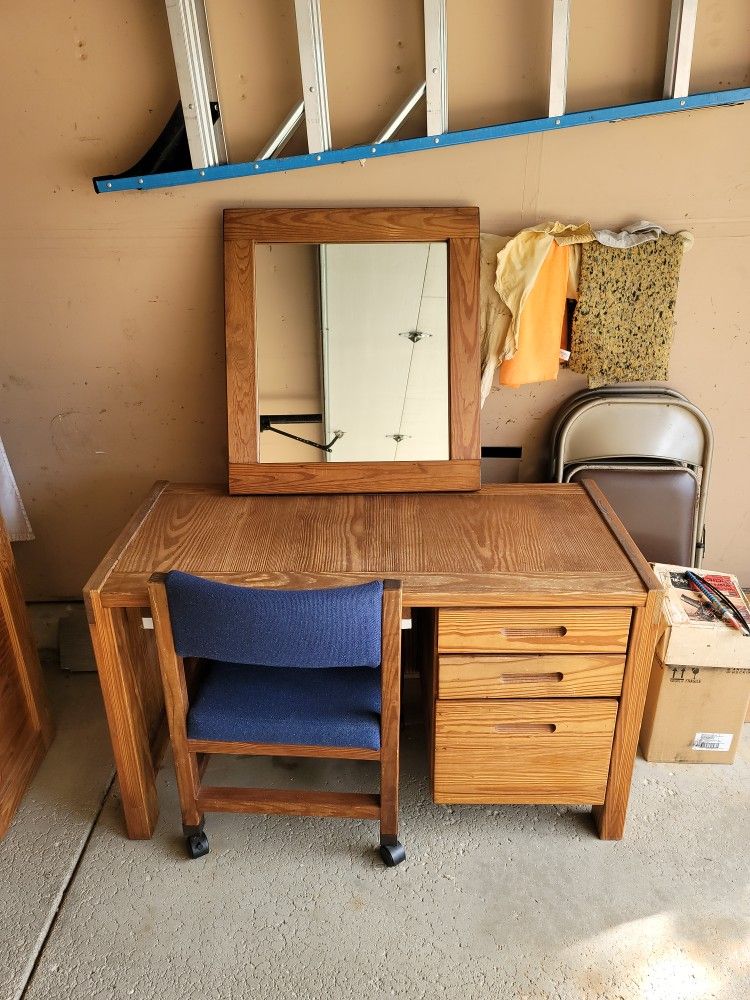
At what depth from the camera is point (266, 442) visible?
6.00ft

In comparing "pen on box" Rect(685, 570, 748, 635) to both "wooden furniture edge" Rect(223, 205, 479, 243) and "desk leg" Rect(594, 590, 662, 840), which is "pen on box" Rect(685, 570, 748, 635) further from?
"wooden furniture edge" Rect(223, 205, 479, 243)

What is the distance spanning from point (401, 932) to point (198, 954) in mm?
406

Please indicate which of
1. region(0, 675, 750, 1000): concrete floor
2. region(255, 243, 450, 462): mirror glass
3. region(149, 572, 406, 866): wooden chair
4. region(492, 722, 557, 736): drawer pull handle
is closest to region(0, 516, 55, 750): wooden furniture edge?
region(0, 675, 750, 1000): concrete floor

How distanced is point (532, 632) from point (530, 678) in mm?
112

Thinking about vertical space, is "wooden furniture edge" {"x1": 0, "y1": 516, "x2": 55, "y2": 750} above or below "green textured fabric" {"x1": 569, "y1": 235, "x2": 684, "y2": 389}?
below

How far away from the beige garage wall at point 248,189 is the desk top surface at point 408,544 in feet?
1.15

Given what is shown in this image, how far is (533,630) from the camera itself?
1497mm

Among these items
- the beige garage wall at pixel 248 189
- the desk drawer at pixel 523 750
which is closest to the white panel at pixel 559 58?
the beige garage wall at pixel 248 189

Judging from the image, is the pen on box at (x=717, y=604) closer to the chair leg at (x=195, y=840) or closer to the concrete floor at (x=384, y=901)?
the concrete floor at (x=384, y=901)

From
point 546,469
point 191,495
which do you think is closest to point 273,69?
point 191,495

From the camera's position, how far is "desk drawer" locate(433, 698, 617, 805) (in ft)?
5.14

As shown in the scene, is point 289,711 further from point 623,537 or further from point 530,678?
point 623,537

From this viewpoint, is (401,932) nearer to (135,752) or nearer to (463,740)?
(463,740)

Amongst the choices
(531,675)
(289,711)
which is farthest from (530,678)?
(289,711)
